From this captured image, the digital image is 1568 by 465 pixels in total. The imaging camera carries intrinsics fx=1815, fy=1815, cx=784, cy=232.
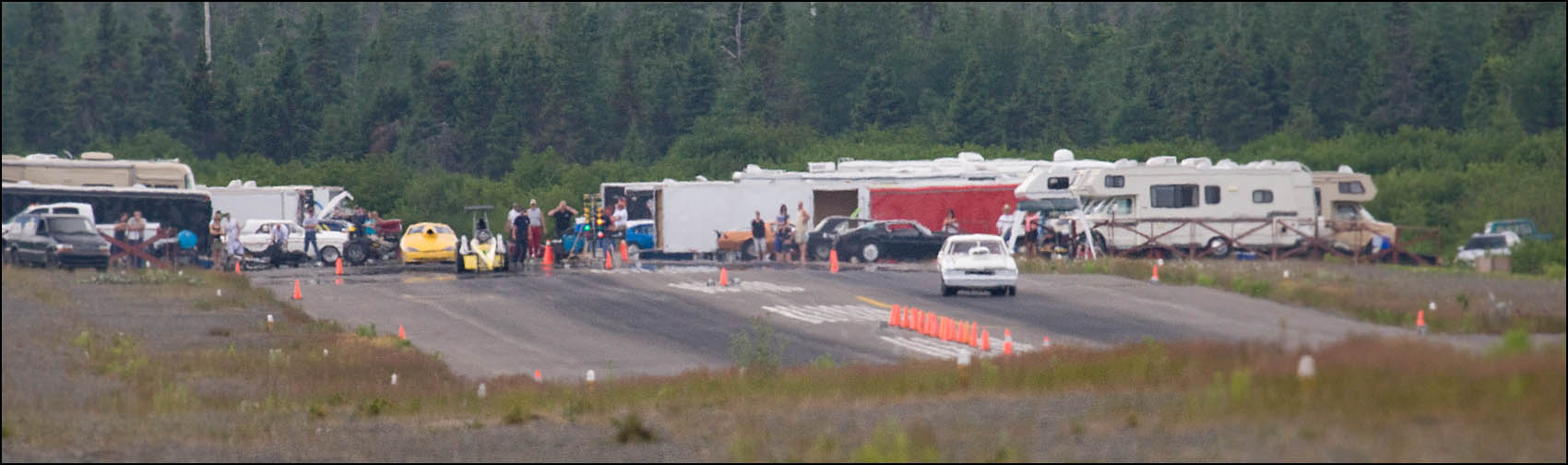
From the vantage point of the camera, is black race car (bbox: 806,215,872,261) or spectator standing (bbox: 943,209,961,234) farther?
spectator standing (bbox: 943,209,961,234)

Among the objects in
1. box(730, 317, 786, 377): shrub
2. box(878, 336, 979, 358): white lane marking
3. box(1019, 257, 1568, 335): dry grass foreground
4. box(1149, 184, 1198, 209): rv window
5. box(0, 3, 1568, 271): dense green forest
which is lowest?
box(878, 336, 979, 358): white lane marking

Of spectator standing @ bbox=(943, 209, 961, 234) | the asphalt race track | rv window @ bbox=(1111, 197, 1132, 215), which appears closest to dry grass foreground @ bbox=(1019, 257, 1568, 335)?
the asphalt race track

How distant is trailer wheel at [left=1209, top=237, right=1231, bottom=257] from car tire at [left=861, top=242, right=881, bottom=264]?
7726 millimetres

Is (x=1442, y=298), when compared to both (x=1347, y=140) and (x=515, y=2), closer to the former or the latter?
(x=1347, y=140)

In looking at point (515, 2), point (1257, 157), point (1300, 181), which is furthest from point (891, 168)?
point (515, 2)

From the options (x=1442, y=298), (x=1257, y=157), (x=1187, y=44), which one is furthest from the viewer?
(x=1187, y=44)

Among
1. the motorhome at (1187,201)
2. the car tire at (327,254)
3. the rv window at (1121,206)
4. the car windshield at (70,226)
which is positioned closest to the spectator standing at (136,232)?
the car windshield at (70,226)

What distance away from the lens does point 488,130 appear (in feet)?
301

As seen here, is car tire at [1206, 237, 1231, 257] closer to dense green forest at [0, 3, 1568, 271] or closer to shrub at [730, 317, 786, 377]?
shrub at [730, 317, 786, 377]

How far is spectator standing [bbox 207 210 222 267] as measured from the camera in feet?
152

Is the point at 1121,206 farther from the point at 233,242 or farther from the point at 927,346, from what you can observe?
the point at 233,242

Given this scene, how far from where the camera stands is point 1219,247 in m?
41.5

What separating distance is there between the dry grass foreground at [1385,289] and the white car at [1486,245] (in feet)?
2.86

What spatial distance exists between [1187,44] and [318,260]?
49287 mm
